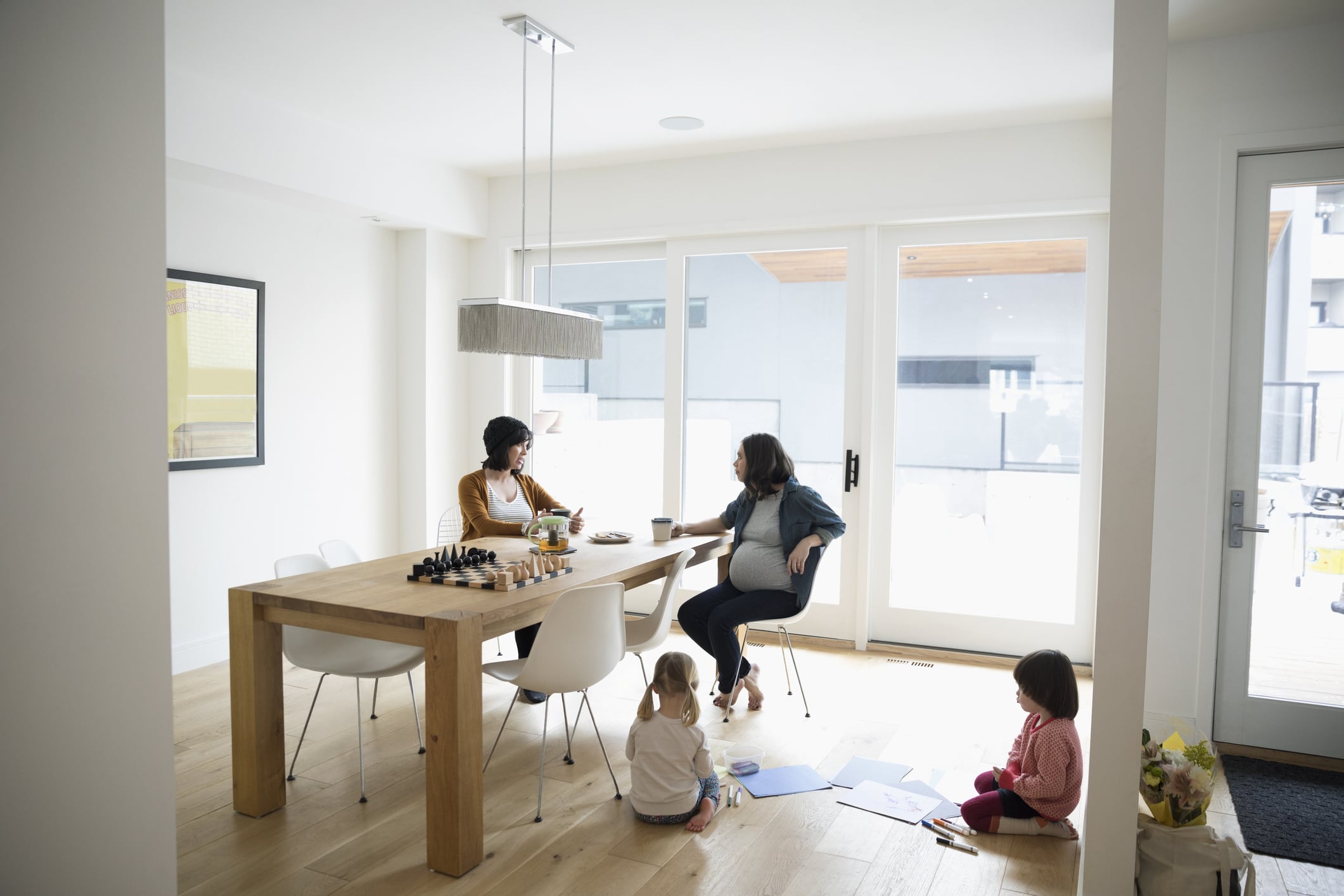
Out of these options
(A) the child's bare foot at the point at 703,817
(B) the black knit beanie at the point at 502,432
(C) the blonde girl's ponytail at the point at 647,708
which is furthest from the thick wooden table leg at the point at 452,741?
(B) the black knit beanie at the point at 502,432

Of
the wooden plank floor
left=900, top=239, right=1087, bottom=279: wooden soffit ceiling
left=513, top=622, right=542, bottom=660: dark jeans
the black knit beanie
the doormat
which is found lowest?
the doormat

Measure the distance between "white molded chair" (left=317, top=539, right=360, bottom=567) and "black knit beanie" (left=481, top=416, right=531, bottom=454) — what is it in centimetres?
76

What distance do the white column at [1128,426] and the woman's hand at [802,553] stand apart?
148 cm

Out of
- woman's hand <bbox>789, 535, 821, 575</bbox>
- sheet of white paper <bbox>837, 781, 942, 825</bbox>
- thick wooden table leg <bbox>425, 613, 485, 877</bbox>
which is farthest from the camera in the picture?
woman's hand <bbox>789, 535, 821, 575</bbox>

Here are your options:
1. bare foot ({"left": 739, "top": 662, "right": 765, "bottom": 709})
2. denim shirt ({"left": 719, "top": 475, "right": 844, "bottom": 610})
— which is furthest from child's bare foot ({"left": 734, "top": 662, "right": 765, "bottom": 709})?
denim shirt ({"left": 719, "top": 475, "right": 844, "bottom": 610})

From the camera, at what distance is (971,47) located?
3.48 meters

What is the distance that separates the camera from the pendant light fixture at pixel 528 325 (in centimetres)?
318

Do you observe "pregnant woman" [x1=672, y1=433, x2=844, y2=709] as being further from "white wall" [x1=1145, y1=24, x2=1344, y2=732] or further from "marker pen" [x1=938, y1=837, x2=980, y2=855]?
"white wall" [x1=1145, y1=24, x2=1344, y2=732]

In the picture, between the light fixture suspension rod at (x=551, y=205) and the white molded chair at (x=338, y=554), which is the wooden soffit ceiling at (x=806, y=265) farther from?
the white molded chair at (x=338, y=554)

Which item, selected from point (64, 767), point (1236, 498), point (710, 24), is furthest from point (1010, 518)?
point (64, 767)

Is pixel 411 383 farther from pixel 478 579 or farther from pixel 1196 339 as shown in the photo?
pixel 1196 339

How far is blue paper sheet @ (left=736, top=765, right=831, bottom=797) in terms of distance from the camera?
295 cm

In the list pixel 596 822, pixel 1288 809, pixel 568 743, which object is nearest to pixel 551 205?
pixel 568 743

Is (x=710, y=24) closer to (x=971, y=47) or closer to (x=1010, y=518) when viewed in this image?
(x=971, y=47)
